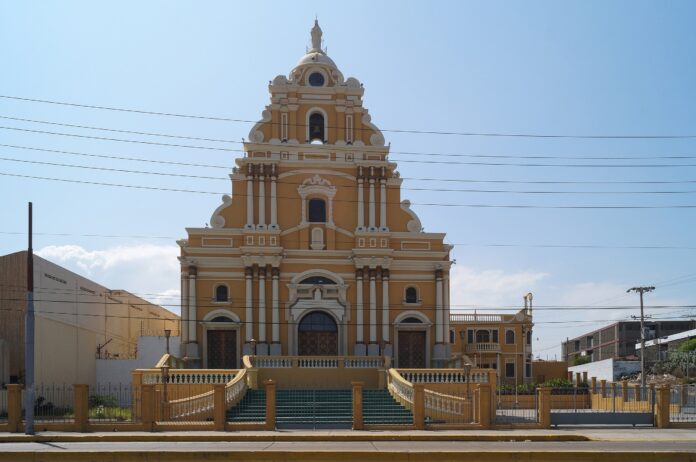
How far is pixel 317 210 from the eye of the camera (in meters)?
43.8

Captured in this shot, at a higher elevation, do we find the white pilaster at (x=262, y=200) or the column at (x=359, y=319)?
the white pilaster at (x=262, y=200)

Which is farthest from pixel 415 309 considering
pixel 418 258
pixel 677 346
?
pixel 677 346

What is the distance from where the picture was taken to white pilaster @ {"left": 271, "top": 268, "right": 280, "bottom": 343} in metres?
41.9

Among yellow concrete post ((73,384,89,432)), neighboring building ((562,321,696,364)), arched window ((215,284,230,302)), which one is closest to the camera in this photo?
yellow concrete post ((73,384,89,432))

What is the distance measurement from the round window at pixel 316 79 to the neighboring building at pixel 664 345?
51.3 metres

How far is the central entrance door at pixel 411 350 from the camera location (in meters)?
42.8

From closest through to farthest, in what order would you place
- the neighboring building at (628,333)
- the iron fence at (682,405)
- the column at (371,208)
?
the iron fence at (682,405) < the column at (371,208) < the neighboring building at (628,333)

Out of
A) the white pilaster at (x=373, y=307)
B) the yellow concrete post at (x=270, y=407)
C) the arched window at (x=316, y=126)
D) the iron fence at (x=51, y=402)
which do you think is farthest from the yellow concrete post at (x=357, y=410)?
the arched window at (x=316, y=126)

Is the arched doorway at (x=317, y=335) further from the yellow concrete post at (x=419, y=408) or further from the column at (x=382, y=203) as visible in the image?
the yellow concrete post at (x=419, y=408)

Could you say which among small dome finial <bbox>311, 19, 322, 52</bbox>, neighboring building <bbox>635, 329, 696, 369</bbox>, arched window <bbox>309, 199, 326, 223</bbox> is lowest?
neighboring building <bbox>635, 329, 696, 369</bbox>

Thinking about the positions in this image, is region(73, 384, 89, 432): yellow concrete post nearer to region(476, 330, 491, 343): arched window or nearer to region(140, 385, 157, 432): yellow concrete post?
region(140, 385, 157, 432): yellow concrete post

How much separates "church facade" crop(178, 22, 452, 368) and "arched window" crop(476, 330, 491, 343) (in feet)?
47.0

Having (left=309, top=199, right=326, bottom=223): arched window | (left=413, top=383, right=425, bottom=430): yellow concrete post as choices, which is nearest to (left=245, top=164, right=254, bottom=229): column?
(left=309, top=199, right=326, bottom=223): arched window

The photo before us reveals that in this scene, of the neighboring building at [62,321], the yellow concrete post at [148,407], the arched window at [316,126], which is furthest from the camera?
the arched window at [316,126]
